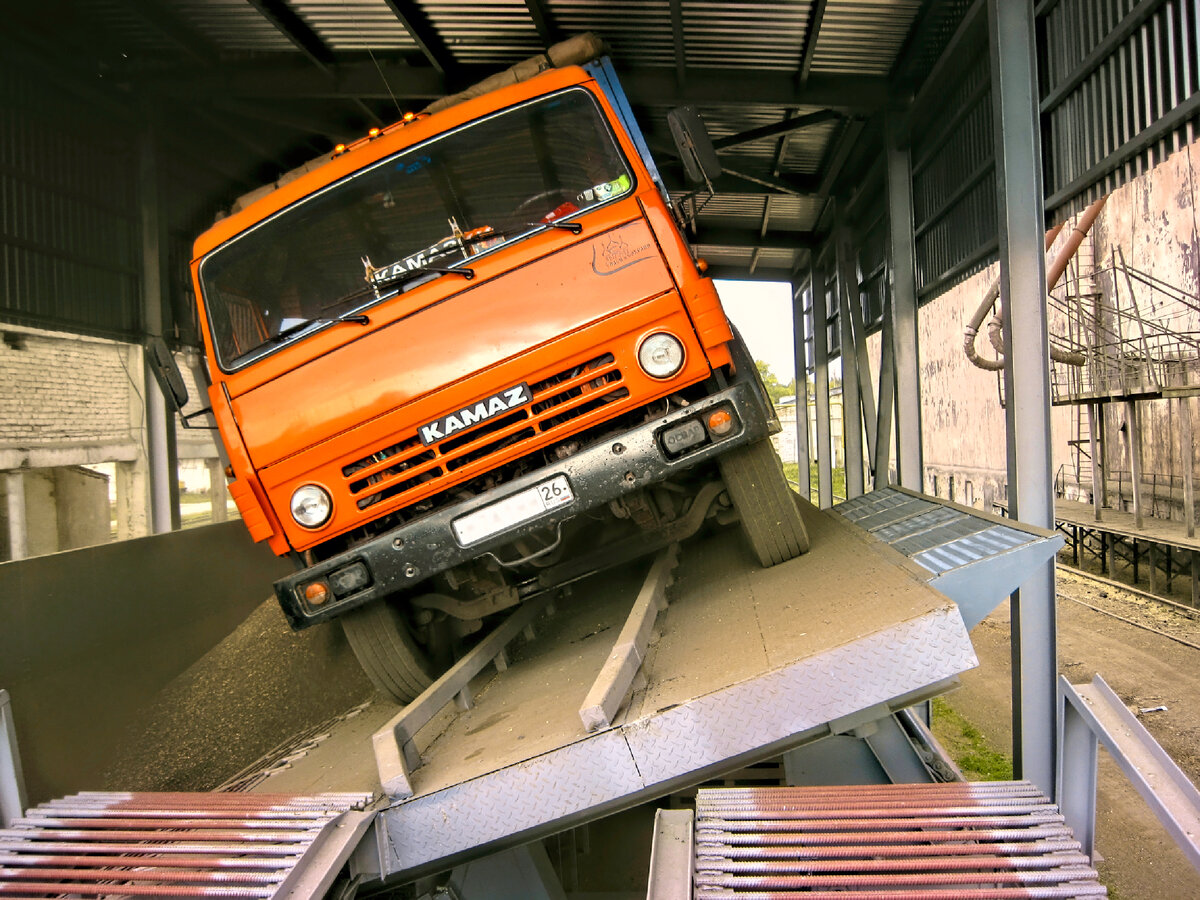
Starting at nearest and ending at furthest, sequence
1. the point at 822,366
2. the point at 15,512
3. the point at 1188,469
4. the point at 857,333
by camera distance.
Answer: the point at 857,333
the point at 15,512
the point at 822,366
the point at 1188,469

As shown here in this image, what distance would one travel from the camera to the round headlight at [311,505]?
3.43 meters

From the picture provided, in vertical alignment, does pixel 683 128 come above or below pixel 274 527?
above

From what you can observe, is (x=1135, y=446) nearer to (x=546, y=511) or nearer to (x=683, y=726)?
(x=546, y=511)

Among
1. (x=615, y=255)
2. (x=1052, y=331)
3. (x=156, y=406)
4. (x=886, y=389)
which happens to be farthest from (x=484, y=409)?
(x=1052, y=331)

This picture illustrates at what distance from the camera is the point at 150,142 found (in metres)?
7.66

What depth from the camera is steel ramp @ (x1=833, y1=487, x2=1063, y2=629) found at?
10.5 ft

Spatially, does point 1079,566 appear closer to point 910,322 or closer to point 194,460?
point 910,322

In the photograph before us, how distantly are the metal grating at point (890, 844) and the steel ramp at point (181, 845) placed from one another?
3.17 ft

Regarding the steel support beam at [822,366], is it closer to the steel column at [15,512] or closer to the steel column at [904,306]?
the steel column at [904,306]

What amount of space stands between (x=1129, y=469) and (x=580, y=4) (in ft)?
52.7

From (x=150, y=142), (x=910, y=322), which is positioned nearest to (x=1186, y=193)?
(x=910, y=322)

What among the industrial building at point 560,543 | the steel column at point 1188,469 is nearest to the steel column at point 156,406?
the industrial building at point 560,543

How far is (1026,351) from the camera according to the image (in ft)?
13.6

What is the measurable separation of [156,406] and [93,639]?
176 inches
